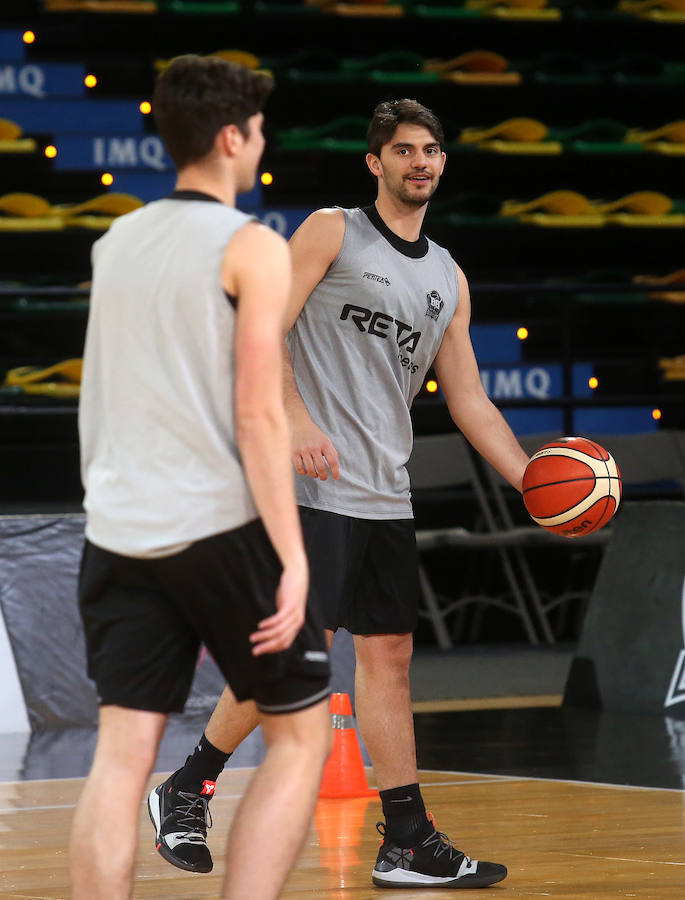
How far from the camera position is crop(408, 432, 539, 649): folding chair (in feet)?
29.3

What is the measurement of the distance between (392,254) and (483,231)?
686 cm

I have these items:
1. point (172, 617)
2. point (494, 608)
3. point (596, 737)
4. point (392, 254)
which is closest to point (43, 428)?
point (494, 608)

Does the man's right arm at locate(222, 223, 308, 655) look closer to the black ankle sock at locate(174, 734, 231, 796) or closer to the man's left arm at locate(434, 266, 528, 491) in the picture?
the black ankle sock at locate(174, 734, 231, 796)

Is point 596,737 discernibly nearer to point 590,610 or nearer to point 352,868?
point 590,610

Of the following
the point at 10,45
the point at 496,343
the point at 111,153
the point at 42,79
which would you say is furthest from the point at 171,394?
the point at 10,45

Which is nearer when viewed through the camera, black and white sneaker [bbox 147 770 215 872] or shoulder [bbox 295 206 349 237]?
black and white sneaker [bbox 147 770 215 872]

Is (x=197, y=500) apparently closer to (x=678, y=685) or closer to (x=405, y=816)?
(x=405, y=816)

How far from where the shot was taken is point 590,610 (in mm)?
7348

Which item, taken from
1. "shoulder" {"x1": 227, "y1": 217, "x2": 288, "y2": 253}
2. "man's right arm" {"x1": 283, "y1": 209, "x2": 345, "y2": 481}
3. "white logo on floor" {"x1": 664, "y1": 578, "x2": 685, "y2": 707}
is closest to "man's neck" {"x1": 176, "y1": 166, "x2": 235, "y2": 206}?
"shoulder" {"x1": 227, "y1": 217, "x2": 288, "y2": 253}

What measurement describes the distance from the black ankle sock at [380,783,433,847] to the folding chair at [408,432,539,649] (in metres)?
4.74

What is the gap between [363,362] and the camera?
407 cm

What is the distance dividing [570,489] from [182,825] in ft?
4.36

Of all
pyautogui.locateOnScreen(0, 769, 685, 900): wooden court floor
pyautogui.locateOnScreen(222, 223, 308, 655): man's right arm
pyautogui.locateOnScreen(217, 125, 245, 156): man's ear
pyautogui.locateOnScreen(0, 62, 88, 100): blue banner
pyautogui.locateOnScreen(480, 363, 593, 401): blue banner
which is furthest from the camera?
pyautogui.locateOnScreen(0, 62, 88, 100): blue banner

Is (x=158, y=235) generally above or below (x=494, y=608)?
above
